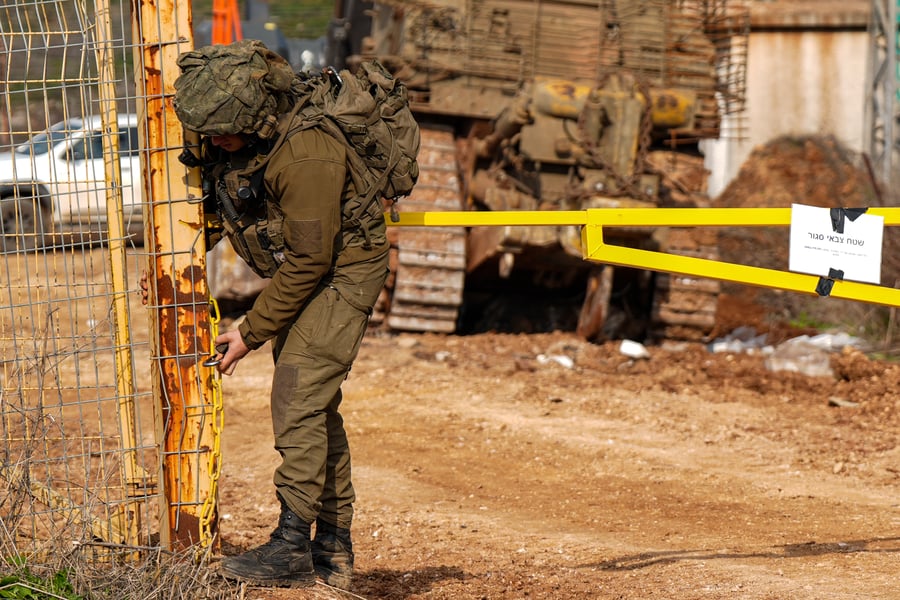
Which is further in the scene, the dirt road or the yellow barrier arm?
→ the dirt road

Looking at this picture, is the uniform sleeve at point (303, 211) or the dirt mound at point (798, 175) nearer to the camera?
the uniform sleeve at point (303, 211)

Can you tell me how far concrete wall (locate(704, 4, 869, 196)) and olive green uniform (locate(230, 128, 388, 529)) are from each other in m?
14.7

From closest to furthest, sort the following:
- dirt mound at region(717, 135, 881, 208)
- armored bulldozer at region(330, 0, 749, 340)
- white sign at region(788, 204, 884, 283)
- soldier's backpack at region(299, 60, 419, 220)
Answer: soldier's backpack at region(299, 60, 419, 220), white sign at region(788, 204, 884, 283), armored bulldozer at region(330, 0, 749, 340), dirt mound at region(717, 135, 881, 208)

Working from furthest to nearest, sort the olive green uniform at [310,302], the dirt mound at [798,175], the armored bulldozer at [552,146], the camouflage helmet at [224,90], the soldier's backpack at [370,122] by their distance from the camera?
the dirt mound at [798,175] → the armored bulldozer at [552,146] → the soldier's backpack at [370,122] → the olive green uniform at [310,302] → the camouflage helmet at [224,90]

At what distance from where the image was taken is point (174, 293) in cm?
424

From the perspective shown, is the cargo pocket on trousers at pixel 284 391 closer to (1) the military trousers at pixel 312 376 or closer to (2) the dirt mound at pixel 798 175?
(1) the military trousers at pixel 312 376

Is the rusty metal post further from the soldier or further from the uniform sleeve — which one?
the uniform sleeve

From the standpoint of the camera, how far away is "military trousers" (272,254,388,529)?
4.18 metres

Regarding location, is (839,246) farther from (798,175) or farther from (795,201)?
(798,175)

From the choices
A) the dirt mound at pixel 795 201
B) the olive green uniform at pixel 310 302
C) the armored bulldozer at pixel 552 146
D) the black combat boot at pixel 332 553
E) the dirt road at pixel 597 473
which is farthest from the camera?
the dirt mound at pixel 795 201

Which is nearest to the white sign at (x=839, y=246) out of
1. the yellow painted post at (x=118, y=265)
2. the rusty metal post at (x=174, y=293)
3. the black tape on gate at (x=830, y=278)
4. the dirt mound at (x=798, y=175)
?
the black tape on gate at (x=830, y=278)

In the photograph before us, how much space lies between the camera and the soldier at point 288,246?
3938 millimetres

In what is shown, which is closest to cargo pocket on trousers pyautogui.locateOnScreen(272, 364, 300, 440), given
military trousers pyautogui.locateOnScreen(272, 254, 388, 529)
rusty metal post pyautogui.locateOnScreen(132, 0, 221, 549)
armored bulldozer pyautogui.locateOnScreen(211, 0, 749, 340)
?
military trousers pyautogui.locateOnScreen(272, 254, 388, 529)

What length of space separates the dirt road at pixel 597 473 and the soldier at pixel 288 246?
0.39 meters
